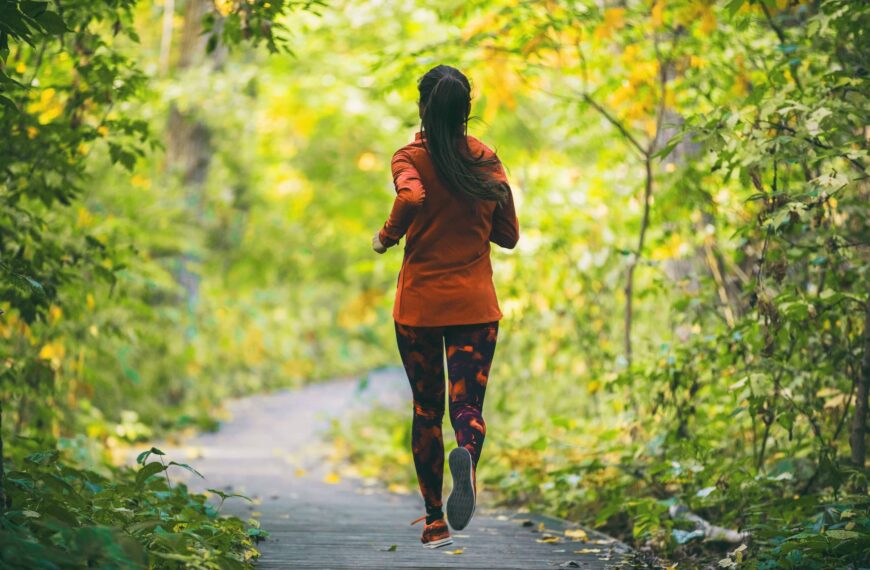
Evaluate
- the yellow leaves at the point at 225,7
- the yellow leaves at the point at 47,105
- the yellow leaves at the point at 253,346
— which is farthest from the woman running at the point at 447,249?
the yellow leaves at the point at 253,346

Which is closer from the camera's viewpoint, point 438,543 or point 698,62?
point 438,543

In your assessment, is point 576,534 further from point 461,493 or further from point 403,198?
point 403,198

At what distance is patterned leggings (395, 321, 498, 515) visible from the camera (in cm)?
390

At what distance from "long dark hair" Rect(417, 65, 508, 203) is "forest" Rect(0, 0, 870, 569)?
1.17 feet

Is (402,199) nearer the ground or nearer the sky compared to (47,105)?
nearer the ground

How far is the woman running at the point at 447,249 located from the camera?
380 cm

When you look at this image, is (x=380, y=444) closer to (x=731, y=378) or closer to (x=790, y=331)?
(x=731, y=378)

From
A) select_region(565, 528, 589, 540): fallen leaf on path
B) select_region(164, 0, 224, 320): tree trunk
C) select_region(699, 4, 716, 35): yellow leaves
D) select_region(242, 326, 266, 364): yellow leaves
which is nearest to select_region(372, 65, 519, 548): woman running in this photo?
select_region(565, 528, 589, 540): fallen leaf on path

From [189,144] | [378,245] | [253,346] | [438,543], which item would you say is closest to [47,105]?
[378,245]

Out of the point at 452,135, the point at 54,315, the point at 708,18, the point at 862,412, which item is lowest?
the point at 862,412

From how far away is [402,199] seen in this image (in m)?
3.70

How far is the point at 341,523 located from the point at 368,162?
44.6 ft

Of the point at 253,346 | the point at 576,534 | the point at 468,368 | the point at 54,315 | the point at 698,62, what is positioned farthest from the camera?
the point at 253,346

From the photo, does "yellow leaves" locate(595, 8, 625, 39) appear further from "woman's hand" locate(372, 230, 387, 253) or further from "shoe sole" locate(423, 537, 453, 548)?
"shoe sole" locate(423, 537, 453, 548)
